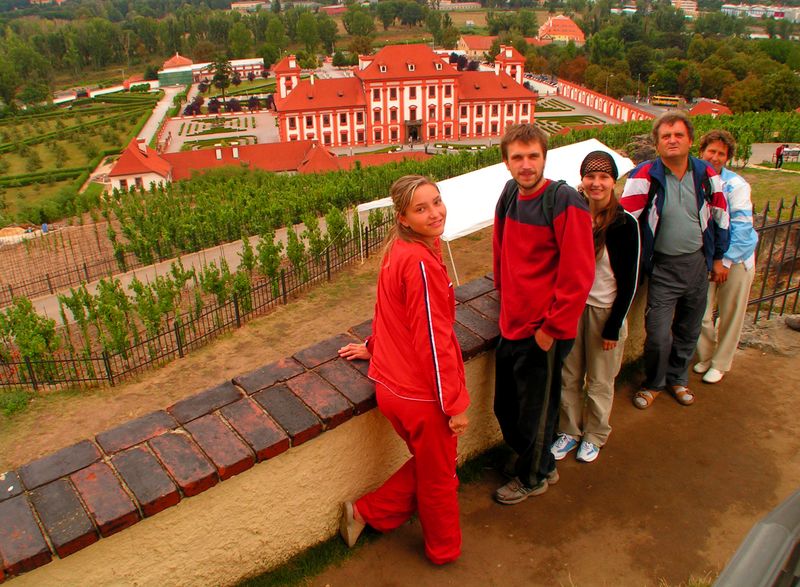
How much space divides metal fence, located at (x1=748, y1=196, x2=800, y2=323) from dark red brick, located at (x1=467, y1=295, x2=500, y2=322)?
7.41 feet

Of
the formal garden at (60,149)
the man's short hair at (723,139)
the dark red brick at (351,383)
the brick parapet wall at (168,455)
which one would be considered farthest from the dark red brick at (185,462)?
the formal garden at (60,149)

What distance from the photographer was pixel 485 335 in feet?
10.4

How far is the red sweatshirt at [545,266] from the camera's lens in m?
2.79

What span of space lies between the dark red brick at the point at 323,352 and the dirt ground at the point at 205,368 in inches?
270

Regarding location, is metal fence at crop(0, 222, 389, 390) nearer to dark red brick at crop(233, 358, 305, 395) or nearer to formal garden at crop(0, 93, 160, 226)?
dark red brick at crop(233, 358, 305, 395)

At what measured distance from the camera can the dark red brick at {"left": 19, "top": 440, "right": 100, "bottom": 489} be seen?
2133 mm

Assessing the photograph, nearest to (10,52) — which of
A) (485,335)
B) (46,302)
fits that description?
(46,302)

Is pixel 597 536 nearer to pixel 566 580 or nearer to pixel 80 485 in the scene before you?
pixel 566 580

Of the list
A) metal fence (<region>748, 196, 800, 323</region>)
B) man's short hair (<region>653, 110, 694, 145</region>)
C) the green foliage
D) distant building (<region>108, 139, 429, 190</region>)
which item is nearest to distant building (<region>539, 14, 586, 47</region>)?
distant building (<region>108, 139, 429, 190</region>)

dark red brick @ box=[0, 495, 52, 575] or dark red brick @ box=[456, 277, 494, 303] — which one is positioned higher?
dark red brick @ box=[0, 495, 52, 575]

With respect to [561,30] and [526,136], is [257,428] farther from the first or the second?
[561,30]

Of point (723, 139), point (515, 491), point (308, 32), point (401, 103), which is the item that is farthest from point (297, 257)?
point (308, 32)

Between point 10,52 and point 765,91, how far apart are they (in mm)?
88207

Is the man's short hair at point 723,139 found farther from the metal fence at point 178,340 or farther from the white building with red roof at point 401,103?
the white building with red roof at point 401,103
